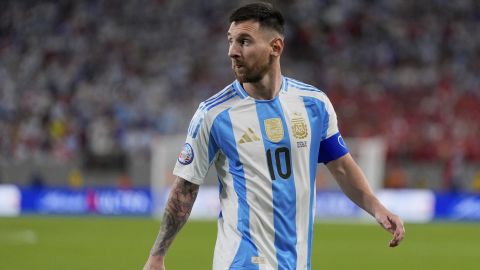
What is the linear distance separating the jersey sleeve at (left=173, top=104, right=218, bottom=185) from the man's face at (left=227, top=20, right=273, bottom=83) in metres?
0.27

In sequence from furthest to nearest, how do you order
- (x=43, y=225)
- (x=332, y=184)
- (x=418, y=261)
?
1. (x=332, y=184)
2. (x=43, y=225)
3. (x=418, y=261)

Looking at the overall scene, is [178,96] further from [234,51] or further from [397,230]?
[234,51]

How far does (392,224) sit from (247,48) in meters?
1.14

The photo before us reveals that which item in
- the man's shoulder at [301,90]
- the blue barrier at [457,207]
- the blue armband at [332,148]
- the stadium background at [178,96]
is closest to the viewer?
the man's shoulder at [301,90]

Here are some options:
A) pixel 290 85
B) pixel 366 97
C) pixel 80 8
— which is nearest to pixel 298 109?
pixel 290 85

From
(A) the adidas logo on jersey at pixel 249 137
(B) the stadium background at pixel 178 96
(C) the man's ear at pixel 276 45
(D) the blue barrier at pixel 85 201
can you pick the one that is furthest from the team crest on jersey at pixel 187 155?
(D) the blue barrier at pixel 85 201

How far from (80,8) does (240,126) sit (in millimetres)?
24122

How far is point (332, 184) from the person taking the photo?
67.5 ft

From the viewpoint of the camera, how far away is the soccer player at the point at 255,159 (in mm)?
4098

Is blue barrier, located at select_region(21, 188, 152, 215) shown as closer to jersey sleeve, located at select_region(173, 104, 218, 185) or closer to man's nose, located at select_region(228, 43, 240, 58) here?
jersey sleeve, located at select_region(173, 104, 218, 185)

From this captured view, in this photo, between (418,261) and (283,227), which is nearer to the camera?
(283,227)

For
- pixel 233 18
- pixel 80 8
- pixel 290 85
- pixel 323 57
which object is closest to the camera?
pixel 233 18

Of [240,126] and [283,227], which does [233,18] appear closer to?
[240,126]

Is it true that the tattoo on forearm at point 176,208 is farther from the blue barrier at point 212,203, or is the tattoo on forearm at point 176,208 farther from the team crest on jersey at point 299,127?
the blue barrier at point 212,203
